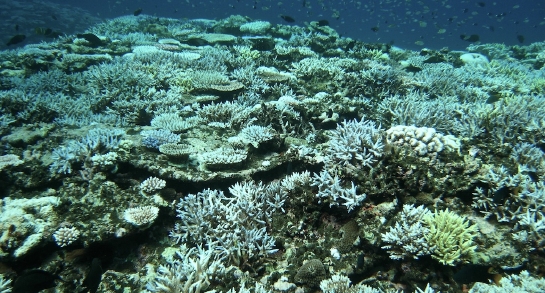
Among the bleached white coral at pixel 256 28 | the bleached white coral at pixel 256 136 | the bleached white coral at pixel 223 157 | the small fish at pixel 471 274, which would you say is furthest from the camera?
the bleached white coral at pixel 256 28

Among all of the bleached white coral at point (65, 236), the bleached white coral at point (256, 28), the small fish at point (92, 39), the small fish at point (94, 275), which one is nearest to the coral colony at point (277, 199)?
the bleached white coral at point (65, 236)

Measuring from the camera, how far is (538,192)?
11.0 feet

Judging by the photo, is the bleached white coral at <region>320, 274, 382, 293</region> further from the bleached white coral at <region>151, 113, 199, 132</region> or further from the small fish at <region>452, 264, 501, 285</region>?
the bleached white coral at <region>151, 113, 199, 132</region>

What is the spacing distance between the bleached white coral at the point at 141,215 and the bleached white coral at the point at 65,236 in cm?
62

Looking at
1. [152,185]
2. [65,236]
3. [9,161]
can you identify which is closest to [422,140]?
[152,185]

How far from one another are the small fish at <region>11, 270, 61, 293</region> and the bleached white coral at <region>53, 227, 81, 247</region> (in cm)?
58

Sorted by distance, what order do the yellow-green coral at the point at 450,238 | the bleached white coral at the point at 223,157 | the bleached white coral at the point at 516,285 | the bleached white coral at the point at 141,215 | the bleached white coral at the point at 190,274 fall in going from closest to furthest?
the bleached white coral at the point at 516,285, the yellow-green coral at the point at 450,238, the bleached white coral at the point at 190,274, the bleached white coral at the point at 141,215, the bleached white coral at the point at 223,157

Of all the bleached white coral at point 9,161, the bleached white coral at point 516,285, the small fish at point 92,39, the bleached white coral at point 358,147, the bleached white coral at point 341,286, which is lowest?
the bleached white coral at point 9,161

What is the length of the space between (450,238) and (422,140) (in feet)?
5.27

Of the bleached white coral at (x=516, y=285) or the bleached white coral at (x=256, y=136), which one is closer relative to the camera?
the bleached white coral at (x=516, y=285)

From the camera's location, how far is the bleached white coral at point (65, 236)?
143 inches

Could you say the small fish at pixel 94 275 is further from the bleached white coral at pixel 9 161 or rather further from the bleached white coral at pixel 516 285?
the bleached white coral at pixel 516 285

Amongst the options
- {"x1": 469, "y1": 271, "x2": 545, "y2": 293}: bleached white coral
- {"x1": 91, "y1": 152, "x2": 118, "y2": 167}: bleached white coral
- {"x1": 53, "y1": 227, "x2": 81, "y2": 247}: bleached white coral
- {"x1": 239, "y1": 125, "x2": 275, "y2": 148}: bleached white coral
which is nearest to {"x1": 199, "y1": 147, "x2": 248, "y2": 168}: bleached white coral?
{"x1": 239, "y1": 125, "x2": 275, "y2": 148}: bleached white coral

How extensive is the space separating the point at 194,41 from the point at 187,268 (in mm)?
12778
